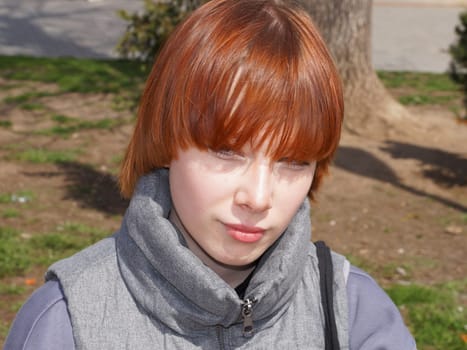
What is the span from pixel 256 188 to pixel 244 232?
0.39 feet

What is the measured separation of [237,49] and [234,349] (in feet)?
2.54

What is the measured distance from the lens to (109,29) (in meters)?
17.3

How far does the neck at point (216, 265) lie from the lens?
2164 mm

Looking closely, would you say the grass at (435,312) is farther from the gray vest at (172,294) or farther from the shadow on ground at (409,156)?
the gray vest at (172,294)

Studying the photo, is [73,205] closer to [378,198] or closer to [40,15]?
[378,198]

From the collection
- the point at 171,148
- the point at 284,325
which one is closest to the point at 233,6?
the point at 171,148

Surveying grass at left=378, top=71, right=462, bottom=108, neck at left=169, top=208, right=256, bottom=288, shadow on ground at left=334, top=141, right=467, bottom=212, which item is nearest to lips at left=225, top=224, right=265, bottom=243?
neck at left=169, top=208, right=256, bottom=288

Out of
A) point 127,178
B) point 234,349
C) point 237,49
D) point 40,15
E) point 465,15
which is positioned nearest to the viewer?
point 237,49

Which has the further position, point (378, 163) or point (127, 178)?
point (378, 163)

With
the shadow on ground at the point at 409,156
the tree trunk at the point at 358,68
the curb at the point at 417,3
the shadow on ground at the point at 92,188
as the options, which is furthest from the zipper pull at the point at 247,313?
the curb at the point at 417,3

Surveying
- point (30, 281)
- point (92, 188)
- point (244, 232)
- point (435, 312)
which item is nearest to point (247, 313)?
point (244, 232)

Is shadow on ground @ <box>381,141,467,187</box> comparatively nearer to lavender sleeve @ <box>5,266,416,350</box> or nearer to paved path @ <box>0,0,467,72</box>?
paved path @ <box>0,0,467,72</box>

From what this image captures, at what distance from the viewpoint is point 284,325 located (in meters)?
2.17

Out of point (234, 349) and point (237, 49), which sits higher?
Result: point (237, 49)
